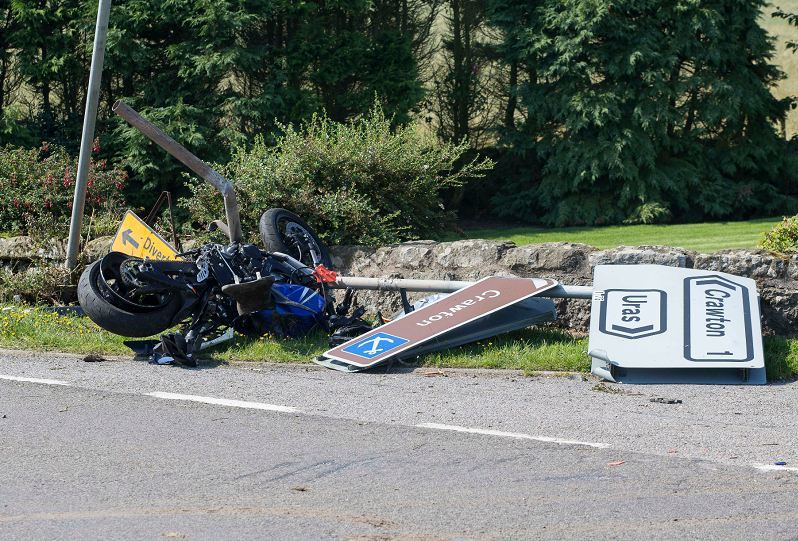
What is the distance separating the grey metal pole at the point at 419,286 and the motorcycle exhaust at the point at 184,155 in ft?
3.55

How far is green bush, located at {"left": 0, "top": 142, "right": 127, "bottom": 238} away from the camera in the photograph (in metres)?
13.1

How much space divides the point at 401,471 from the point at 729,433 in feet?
7.07

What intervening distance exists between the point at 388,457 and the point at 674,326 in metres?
3.26

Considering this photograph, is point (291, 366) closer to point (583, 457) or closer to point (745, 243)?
point (583, 457)

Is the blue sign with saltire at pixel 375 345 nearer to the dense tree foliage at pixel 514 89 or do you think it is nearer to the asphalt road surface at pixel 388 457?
the asphalt road surface at pixel 388 457

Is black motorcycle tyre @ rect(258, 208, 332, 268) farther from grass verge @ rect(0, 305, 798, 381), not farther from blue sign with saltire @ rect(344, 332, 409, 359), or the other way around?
blue sign with saltire @ rect(344, 332, 409, 359)

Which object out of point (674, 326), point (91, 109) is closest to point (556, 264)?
point (674, 326)

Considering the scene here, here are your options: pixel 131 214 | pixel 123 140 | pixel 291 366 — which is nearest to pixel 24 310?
pixel 131 214

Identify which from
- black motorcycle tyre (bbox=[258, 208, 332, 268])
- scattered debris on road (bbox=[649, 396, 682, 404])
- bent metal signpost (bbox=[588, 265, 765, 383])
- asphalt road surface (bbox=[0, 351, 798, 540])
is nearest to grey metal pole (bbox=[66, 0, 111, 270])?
black motorcycle tyre (bbox=[258, 208, 332, 268])

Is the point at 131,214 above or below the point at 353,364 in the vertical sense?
above

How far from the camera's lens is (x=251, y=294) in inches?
361

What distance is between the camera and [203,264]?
9422mm

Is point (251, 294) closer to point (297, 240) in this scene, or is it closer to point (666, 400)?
point (297, 240)

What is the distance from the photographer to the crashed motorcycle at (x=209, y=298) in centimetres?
906
